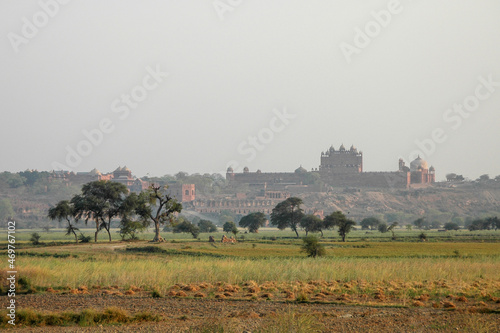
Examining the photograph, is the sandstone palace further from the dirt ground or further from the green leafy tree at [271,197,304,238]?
the dirt ground

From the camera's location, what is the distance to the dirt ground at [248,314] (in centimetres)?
1606

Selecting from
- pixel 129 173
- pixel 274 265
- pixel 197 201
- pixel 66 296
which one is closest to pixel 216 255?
pixel 274 265

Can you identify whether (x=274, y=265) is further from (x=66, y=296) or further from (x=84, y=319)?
(x=84, y=319)

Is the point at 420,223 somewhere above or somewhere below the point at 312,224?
below

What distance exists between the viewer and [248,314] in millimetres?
17641

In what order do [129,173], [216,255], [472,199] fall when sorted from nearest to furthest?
[216,255], [472,199], [129,173]

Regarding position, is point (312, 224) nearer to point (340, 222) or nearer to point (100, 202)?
point (340, 222)

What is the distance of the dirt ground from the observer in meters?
16.1

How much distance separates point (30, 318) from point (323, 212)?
128007mm

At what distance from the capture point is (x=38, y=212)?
5507 inches

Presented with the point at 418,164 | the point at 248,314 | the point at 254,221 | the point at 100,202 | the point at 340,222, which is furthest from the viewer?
the point at 418,164

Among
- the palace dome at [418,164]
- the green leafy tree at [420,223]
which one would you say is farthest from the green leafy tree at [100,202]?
the palace dome at [418,164]

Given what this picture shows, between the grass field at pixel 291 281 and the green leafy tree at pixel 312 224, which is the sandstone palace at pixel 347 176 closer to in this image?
the green leafy tree at pixel 312 224

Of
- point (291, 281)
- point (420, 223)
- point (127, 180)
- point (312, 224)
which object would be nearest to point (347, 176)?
point (127, 180)
